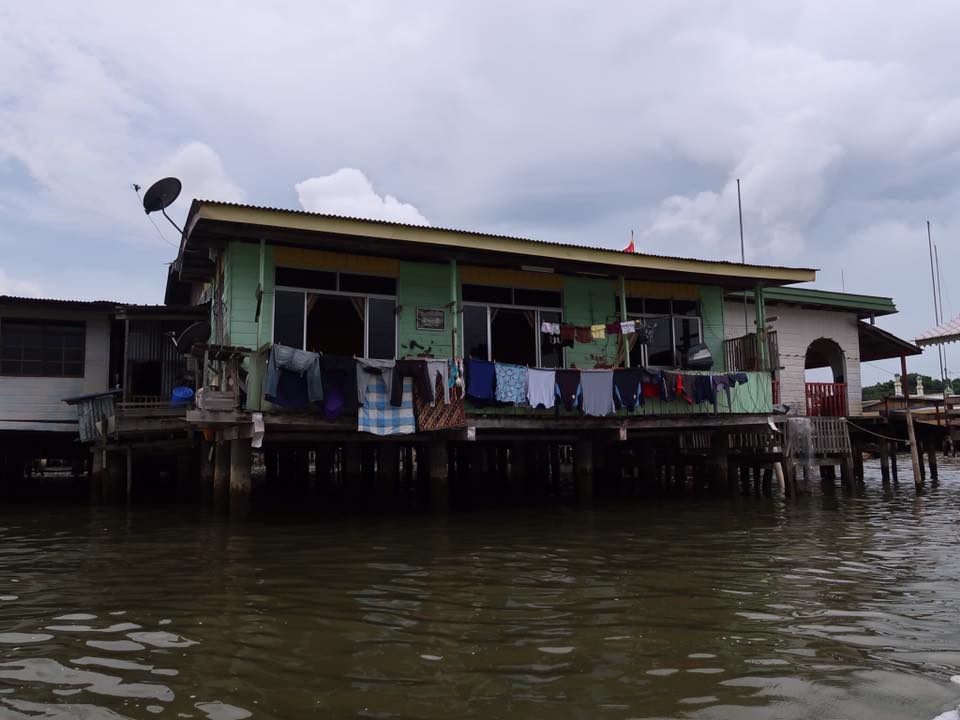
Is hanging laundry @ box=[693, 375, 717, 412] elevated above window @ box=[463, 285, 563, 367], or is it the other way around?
window @ box=[463, 285, 563, 367]

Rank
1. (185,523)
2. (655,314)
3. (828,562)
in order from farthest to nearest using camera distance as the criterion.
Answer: (655,314) < (185,523) < (828,562)

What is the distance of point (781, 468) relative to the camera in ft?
57.8

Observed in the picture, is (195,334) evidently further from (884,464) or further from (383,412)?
(884,464)

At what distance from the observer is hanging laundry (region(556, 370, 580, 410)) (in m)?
13.4

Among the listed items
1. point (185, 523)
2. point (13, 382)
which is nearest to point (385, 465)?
point (185, 523)

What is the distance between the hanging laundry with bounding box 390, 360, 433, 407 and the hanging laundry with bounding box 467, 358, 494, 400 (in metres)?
0.75

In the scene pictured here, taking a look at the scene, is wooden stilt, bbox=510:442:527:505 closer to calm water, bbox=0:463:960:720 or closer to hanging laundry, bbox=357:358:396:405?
hanging laundry, bbox=357:358:396:405

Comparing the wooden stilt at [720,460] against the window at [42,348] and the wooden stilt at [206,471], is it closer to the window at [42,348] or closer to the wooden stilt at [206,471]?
the wooden stilt at [206,471]

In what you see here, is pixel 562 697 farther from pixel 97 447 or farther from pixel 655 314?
pixel 97 447

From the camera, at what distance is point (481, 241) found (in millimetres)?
13266

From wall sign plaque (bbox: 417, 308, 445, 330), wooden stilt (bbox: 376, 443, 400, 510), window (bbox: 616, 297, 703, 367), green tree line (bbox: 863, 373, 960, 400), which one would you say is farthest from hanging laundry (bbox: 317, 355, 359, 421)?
green tree line (bbox: 863, 373, 960, 400)

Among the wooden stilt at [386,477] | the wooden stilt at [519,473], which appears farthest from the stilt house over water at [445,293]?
the wooden stilt at [519,473]

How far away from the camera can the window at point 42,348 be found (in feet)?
57.1

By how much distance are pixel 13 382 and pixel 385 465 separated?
31.1ft
